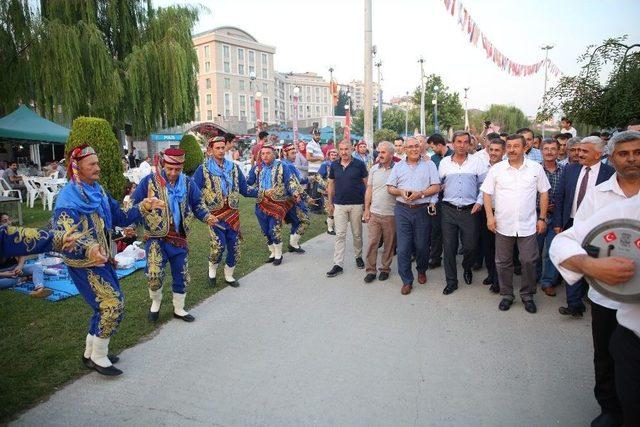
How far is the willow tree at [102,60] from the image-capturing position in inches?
572

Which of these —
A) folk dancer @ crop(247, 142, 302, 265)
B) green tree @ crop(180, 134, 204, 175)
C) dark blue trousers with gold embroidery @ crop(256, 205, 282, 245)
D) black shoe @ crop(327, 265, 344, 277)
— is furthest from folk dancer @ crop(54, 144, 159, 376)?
green tree @ crop(180, 134, 204, 175)

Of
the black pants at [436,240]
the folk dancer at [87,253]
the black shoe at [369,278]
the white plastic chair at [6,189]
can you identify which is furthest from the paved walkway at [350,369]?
the white plastic chair at [6,189]

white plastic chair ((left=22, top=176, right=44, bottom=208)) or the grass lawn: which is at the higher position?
white plastic chair ((left=22, top=176, right=44, bottom=208))

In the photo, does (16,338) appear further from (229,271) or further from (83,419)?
(229,271)

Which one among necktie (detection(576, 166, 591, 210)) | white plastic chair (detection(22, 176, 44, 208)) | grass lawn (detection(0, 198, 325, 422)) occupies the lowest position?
grass lawn (detection(0, 198, 325, 422))

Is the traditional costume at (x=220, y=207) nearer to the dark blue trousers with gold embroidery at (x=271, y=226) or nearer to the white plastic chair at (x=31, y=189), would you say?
the dark blue trousers with gold embroidery at (x=271, y=226)

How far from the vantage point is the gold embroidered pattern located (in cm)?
363

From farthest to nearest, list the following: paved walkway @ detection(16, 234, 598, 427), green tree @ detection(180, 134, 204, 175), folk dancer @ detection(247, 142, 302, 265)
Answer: green tree @ detection(180, 134, 204, 175) < folk dancer @ detection(247, 142, 302, 265) < paved walkway @ detection(16, 234, 598, 427)

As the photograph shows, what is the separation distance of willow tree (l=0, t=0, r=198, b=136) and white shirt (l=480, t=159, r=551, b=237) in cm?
1455

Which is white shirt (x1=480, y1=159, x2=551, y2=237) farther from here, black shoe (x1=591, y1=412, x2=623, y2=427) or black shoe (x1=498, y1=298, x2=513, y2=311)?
black shoe (x1=591, y1=412, x2=623, y2=427)

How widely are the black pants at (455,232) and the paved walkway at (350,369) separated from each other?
0.41 m

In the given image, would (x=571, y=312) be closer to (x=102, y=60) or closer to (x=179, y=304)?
(x=179, y=304)

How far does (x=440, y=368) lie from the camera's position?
3713 millimetres

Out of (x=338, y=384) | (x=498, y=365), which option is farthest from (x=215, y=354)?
(x=498, y=365)
